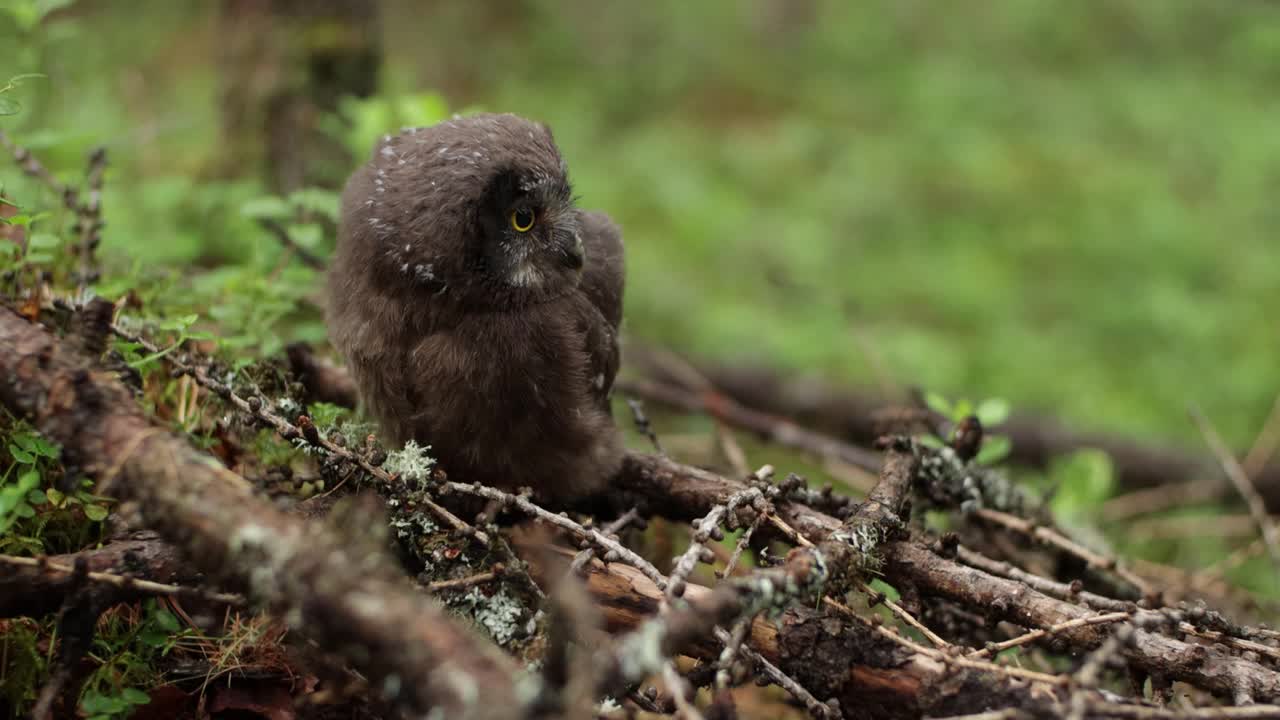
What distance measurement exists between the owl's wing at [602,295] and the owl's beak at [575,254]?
0.44ft

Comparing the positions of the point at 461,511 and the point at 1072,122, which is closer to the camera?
the point at 461,511

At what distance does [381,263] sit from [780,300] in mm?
8030

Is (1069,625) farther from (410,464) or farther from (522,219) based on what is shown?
(522,219)

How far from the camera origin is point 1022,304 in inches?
425

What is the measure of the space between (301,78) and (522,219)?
3.91m

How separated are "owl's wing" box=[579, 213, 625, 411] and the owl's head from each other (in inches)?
10.2

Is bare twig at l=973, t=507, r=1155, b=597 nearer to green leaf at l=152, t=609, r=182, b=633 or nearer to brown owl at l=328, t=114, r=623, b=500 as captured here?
Result: brown owl at l=328, t=114, r=623, b=500

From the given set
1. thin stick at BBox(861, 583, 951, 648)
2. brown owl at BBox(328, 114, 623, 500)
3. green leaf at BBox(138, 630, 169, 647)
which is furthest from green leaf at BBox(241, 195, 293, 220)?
thin stick at BBox(861, 583, 951, 648)

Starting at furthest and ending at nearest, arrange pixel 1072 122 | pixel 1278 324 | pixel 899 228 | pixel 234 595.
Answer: pixel 1072 122, pixel 899 228, pixel 1278 324, pixel 234 595

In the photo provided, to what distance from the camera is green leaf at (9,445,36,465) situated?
2469mm

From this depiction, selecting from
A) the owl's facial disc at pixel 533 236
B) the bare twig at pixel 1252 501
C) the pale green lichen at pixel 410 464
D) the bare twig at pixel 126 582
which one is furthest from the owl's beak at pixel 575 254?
the bare twig at pixel 1252 501

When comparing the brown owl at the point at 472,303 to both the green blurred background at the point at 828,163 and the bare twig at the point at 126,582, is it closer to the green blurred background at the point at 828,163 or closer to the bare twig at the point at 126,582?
the green blurred background at the point at 828,163

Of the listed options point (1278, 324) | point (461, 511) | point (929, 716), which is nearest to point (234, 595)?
point (461, 511)

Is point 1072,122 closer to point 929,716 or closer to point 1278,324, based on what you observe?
point 1278,324
